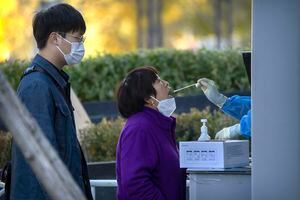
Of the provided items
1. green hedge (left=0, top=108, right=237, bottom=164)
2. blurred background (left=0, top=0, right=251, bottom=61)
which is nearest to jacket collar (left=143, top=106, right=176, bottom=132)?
green hedge (left=0, top=108, right=237, bottom=164)

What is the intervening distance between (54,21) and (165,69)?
300 inches

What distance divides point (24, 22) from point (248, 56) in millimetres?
18283

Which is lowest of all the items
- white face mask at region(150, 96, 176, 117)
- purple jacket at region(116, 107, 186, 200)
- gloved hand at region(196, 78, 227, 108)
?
purple jacket at region(116, 107, 186, 200)

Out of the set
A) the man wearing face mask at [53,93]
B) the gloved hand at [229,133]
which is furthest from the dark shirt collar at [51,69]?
the gloved hand at [229,133]

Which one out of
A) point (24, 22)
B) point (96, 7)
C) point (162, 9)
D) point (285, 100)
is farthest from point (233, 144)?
point (162, 9)

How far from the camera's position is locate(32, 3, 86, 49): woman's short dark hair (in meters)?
4.82

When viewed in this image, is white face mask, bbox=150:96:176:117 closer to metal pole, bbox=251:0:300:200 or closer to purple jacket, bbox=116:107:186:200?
purple jacket, bbox=116:107:186:200

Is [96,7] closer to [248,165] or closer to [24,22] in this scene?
[24,22]

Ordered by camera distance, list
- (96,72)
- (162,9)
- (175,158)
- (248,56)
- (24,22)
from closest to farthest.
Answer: (175,158), (248,56), (96,72), (24,22), (162,9)

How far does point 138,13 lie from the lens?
28.7m

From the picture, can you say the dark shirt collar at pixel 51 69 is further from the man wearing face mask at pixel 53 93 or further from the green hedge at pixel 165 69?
the green hedge at pixel 165 69

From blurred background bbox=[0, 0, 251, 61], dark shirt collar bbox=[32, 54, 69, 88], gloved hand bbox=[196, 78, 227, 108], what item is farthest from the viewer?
blurred background bbox=[0, 0, 251, 61]

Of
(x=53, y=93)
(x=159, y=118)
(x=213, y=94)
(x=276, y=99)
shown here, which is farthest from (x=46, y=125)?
(x=213, y=94)

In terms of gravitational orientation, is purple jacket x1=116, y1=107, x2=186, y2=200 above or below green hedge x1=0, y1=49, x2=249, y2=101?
below
